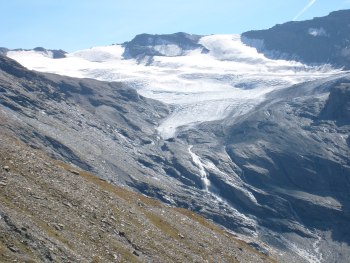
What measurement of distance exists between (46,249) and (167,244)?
18.9 meters

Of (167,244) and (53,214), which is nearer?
(53,214)

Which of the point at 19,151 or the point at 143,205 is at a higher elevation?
the point at 19,151

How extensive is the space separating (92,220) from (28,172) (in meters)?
7.41

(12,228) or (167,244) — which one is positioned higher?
(12,228)

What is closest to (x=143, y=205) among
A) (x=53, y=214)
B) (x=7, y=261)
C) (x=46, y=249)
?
(x=53, y=214)

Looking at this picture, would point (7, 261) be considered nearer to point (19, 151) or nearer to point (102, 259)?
point (102, 259)

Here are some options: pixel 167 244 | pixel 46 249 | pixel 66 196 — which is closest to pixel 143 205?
pixel 167 244

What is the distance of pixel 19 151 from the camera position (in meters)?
59.7

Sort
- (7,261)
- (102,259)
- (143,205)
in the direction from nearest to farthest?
(7,261) → (102,259) → (143,205)

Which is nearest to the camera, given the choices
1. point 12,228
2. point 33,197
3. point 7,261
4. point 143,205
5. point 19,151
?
point 7,261

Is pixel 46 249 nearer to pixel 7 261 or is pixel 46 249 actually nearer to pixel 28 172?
pixel 7 261

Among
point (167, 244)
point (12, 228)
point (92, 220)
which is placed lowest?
point (167, 244)

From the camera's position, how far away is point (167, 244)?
198 ft

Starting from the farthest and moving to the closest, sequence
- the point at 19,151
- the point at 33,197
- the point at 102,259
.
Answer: the point at 19,151, the point at 33,197, the point at 102,259
